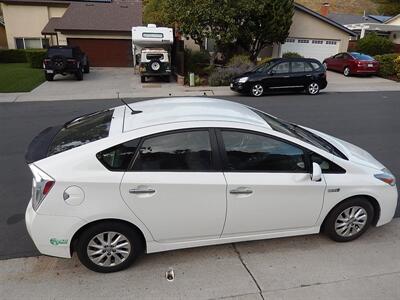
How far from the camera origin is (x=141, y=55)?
17.8 metres

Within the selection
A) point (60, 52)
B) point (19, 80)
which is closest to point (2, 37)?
point (60, 52)

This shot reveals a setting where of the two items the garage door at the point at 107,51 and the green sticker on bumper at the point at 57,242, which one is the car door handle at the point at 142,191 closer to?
the green sticker on bumper at the point at 57,242

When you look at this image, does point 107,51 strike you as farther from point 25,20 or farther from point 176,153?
point 176,153

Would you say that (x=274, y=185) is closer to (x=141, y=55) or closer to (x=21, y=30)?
(x=141, y=55)

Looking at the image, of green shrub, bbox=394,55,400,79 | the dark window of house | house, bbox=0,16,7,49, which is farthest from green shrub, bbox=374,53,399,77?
house, bbox=0,16,7,49

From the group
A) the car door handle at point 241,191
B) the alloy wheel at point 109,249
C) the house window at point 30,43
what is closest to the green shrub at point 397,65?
the car door handle at point 241,191

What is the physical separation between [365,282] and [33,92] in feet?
49.7

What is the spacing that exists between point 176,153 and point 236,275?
4.26 ft

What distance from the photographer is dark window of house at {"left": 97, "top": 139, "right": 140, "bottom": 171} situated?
306 centimetres

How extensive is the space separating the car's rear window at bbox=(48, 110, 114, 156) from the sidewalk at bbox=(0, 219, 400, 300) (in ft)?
3.85

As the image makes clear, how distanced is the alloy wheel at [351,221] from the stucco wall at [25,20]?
31.4 metres

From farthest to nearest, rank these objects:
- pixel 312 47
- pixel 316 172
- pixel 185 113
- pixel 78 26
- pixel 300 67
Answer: pixel 78 26 < pixel 312 47 < pixel 300 67 < pixel 185 113 < pixel 316 172

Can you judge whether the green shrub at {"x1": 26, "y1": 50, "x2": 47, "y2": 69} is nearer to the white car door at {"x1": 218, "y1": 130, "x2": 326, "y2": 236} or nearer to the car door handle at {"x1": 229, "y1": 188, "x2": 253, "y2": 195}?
the white car door at {"x1": 218, "y1": 130, "x2": 326, "y2": 236}

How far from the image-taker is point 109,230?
3133 millimetres
